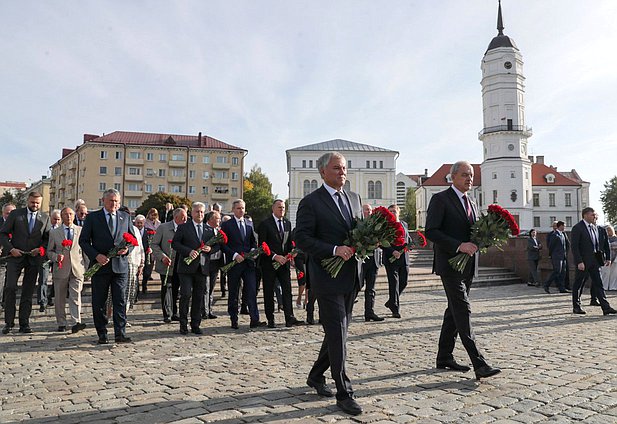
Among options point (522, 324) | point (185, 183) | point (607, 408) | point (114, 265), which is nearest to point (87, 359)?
point (114, 265)

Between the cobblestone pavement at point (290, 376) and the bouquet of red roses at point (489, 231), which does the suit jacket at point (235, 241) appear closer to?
the cobblestone pavement at point (290, 376)

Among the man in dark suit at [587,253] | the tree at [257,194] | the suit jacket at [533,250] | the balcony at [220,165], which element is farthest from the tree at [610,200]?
the man in dark suit at [587,253]

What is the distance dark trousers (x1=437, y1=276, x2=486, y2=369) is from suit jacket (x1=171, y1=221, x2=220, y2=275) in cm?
451

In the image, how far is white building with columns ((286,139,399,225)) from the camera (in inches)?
3319

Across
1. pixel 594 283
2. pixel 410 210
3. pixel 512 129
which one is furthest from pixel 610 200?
pixel 594 283

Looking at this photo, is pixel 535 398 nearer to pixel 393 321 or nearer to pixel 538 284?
pixel 393 321

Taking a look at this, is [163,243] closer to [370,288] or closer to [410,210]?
[370,288]

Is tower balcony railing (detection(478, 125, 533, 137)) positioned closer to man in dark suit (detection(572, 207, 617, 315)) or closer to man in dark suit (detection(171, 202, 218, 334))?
man in dark suit (detection(572, 207, 617, 315))

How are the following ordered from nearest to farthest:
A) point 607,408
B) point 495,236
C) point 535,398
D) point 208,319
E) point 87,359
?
1. point 607,408
2. point 535,398
3. point 495,236
4. point 87,359
5. point 208,319

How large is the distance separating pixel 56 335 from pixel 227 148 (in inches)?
3146

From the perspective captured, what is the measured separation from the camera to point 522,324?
8.95m

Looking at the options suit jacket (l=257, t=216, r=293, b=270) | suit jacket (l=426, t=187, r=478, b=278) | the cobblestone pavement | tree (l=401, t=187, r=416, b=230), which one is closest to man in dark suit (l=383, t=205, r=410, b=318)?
the cobblestone pavement

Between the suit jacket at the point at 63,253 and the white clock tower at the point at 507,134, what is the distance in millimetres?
75413

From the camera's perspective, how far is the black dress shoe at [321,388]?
15.0ft
